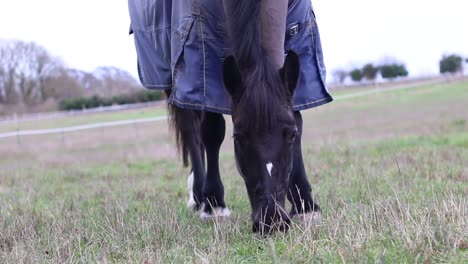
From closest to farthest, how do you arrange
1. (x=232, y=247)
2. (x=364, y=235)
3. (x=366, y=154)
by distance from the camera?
1. (x=364, y=235)
2. (x=232, y=247)
3. (x=366, y=154)

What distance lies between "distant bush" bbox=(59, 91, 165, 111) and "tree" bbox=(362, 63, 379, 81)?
3492 cm

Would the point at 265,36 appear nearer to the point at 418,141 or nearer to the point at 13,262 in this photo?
the point at 13,262

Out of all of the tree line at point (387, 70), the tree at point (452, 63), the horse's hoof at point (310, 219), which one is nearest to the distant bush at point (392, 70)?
the tree line at point (387, 70)

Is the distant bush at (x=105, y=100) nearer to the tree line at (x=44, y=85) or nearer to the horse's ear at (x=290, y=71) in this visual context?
the tree line at (x=44, y=85)

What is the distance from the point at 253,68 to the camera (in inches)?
132

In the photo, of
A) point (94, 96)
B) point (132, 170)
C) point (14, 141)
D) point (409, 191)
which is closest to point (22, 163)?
point (132, 170)

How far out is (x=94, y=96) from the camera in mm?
46906

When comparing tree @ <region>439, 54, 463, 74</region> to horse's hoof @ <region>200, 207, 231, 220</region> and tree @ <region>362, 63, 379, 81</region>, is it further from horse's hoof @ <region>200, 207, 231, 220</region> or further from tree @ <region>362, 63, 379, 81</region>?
horse's hoof @ <region>200, 207, 231, 220</region>

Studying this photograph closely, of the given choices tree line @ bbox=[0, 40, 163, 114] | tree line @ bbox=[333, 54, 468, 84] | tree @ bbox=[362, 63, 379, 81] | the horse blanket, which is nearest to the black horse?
the horse blanket

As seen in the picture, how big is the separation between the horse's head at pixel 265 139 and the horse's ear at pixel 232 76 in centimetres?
7

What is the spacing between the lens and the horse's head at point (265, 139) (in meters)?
3.14

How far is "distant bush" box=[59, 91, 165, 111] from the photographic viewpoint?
145 feet

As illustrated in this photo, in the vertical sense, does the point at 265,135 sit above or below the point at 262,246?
above

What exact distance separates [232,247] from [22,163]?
38.7ft
